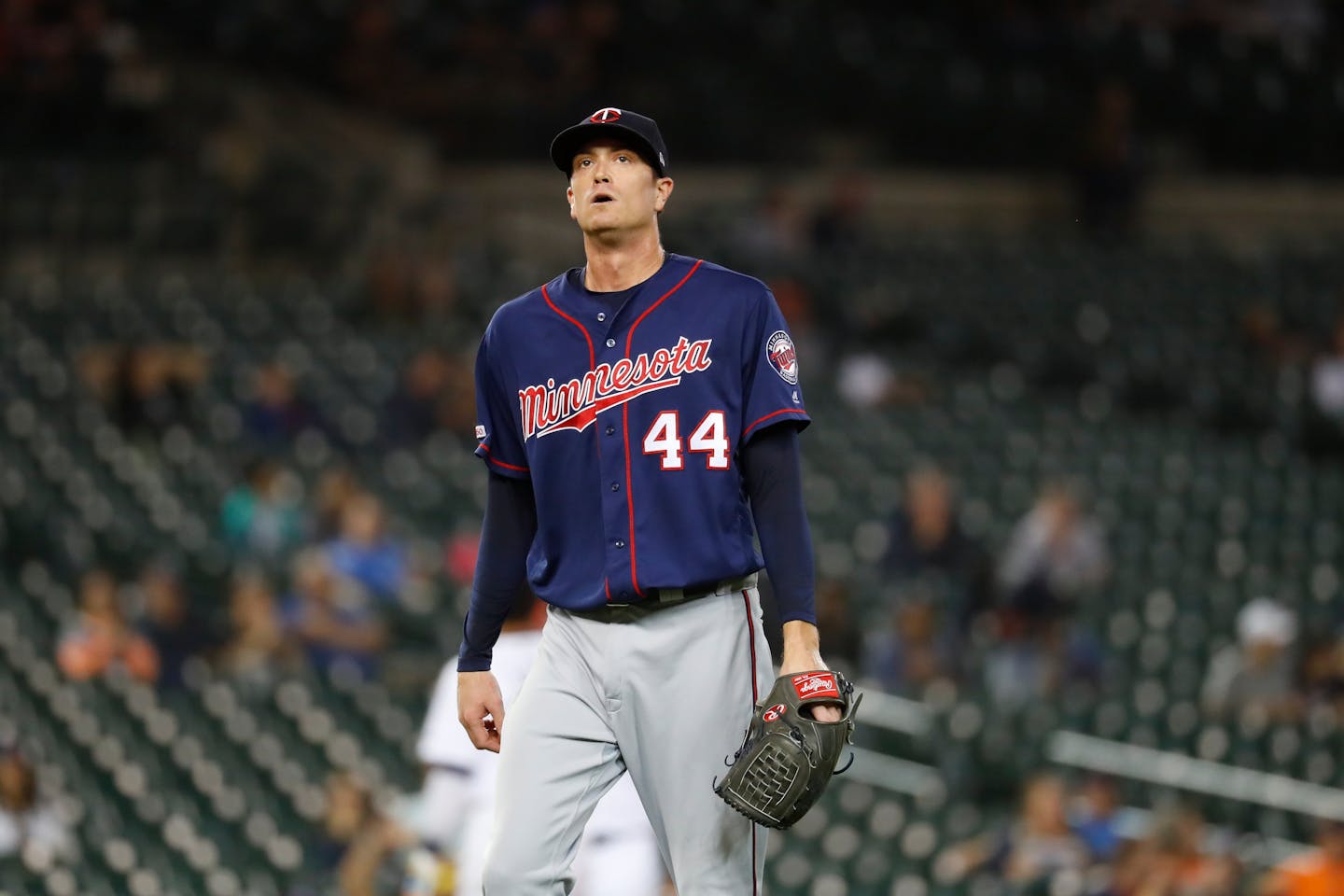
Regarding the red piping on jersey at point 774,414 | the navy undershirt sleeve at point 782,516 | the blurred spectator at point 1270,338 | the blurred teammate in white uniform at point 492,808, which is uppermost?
the blurred spectator at point 1270,338

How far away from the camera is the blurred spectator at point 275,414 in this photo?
1017 cm

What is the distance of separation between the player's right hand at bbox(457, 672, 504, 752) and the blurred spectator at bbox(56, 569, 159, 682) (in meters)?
5.23

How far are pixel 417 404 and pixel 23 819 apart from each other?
4.03 metres

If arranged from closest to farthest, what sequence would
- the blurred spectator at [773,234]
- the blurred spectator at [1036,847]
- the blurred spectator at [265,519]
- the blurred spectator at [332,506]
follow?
the blurred spectator at [1036,847] < the blurred spectator at [332,506] < the blurred spectator at [265,519] < the blurred spectator at [773,234]

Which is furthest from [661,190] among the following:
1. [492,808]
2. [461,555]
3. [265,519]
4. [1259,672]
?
[265,519]

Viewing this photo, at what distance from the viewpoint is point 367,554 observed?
29.1ft

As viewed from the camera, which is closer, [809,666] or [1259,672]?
[809,666]

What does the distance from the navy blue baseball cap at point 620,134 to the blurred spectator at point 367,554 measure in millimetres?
6030

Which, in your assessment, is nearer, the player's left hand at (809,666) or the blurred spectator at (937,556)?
the player's left hand at (809,666)

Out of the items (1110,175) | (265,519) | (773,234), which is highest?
(1110,175)

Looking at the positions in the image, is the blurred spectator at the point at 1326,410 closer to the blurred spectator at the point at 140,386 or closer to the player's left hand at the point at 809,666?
the blurred spectator at the point at 140,386

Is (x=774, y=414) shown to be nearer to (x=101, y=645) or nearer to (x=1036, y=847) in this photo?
(x=1036, y=847)

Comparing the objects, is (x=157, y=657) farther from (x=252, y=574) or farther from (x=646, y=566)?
(x=646, y=566)

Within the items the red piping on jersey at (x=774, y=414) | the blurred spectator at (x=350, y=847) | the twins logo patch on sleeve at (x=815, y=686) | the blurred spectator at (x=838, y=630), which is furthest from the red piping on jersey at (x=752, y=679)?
the blurred spectator at (x=838, y=630)
